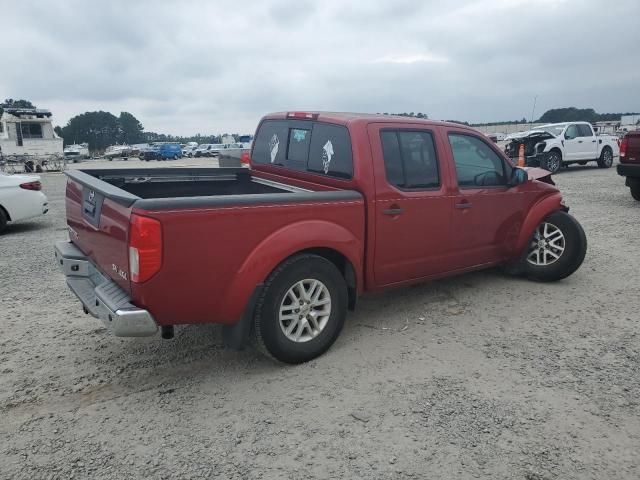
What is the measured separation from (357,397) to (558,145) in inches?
678

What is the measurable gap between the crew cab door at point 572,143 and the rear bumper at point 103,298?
704 inches

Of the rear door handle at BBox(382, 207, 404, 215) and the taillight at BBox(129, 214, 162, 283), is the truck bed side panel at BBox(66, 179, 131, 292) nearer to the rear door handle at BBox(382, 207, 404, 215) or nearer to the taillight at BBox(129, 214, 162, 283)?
the taillight at BBox(129, 214, 162, 283)

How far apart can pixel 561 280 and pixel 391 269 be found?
255 centimetres

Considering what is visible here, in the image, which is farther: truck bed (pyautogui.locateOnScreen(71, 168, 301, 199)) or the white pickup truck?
the white pickup truck

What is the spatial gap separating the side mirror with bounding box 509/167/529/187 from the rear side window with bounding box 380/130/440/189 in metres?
1.08

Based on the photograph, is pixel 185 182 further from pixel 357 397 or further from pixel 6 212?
pixel 6 212

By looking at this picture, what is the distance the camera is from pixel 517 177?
5.02 meters

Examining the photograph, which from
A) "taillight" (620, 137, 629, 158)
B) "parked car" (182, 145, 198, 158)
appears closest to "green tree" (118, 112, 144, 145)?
"parked car" (182, 145, 198, 158)

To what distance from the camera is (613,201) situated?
1123 centimetres

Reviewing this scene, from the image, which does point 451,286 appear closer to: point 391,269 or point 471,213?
point 471,213

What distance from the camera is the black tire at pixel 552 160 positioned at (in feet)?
57.9

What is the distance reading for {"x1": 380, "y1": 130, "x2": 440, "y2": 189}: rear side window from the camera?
413 cm

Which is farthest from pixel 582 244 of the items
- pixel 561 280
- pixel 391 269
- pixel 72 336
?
pixel 72 336

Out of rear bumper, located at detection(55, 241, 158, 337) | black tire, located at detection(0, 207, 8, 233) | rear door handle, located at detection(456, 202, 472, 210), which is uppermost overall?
rear door handle, located at detection(456, 202, 472, 210)
